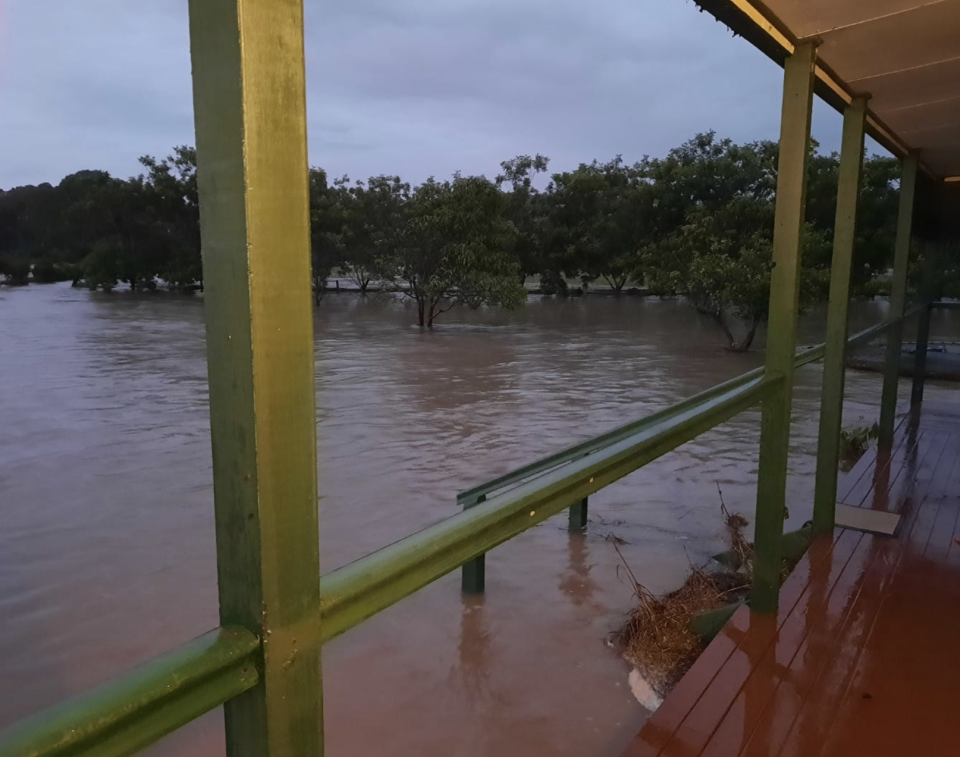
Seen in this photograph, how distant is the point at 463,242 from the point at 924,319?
12724mm

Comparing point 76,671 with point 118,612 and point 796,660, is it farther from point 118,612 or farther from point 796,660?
point 796,660

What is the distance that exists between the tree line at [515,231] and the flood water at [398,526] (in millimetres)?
2138

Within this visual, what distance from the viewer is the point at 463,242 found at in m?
17.5

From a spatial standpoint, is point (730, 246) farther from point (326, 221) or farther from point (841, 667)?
point (841, 667)

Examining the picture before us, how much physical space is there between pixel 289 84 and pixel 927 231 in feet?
21.1

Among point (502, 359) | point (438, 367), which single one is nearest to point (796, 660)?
point (438, 367)

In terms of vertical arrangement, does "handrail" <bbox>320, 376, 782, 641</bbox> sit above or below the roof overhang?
below

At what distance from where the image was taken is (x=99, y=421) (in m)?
9.33

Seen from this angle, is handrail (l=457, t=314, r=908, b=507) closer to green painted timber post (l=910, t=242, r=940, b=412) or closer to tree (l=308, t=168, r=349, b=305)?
green painted timber post (l=910, t=242, r=940, b=412)

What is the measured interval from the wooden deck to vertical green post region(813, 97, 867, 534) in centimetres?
22

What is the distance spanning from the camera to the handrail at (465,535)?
95 cm

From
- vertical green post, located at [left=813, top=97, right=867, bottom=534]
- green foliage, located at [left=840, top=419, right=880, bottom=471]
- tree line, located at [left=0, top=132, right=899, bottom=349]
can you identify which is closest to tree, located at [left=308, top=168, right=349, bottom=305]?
tree line, located at [left=0, top=132, right=899, bottom=349]

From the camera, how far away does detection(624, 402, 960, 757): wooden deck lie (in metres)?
1.93

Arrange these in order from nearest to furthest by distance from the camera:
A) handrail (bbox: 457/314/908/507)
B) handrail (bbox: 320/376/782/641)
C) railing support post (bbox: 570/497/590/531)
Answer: handrail (bbox: 320/376/782/641) < handrail (bbox: 457/314/908/507) < railing support post (bbox: 570/497/590/531)
